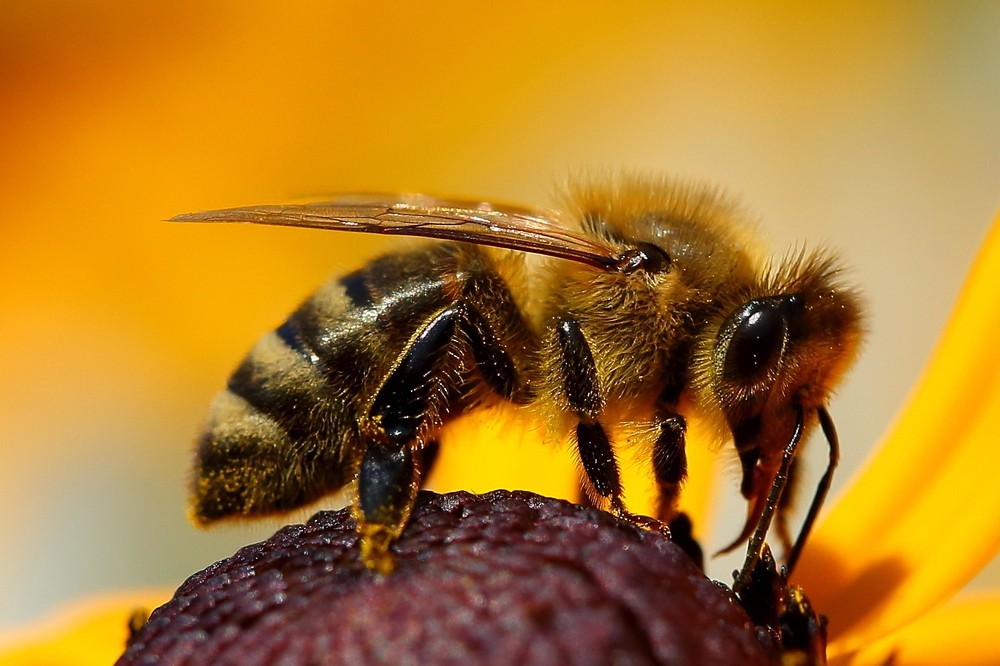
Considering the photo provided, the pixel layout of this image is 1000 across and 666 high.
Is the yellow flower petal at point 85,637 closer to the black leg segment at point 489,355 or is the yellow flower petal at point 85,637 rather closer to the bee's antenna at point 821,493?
the black leg segment at point 489,355

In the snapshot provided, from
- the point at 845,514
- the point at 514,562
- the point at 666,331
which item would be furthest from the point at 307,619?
the point at 845,514

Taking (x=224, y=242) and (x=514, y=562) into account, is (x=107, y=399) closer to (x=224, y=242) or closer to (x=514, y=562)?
(x=224, y=242)

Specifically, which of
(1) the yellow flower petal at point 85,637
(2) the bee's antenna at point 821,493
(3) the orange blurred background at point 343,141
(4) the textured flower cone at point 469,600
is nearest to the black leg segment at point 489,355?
(4) the textured flower cone at point 469,600

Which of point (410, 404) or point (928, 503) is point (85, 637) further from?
point (928, 503)

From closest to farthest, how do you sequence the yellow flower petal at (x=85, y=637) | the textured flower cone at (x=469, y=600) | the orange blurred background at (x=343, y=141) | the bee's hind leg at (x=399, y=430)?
1. the textured flower cone at (x=469, y=600)
2. the bee's hind leg at (x=399, y=430)
3. the yellow flower petal at (x=85, y=637)
4. the orange blurred background at (x=343, y=141)

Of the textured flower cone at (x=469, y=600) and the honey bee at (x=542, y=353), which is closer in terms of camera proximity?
the textured flower cone at (x=469, y=600)

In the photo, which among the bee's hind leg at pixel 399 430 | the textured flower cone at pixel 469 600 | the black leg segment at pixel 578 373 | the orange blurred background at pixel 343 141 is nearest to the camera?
the textured flower cone at pixel 469 600

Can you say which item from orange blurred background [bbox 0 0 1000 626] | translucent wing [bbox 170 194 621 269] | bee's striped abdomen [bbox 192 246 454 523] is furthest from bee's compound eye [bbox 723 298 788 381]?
orange blurred background [bbox 0 0 1000 626]

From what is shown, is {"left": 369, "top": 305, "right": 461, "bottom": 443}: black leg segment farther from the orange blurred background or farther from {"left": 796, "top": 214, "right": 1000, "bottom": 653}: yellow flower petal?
the orange blurred background
